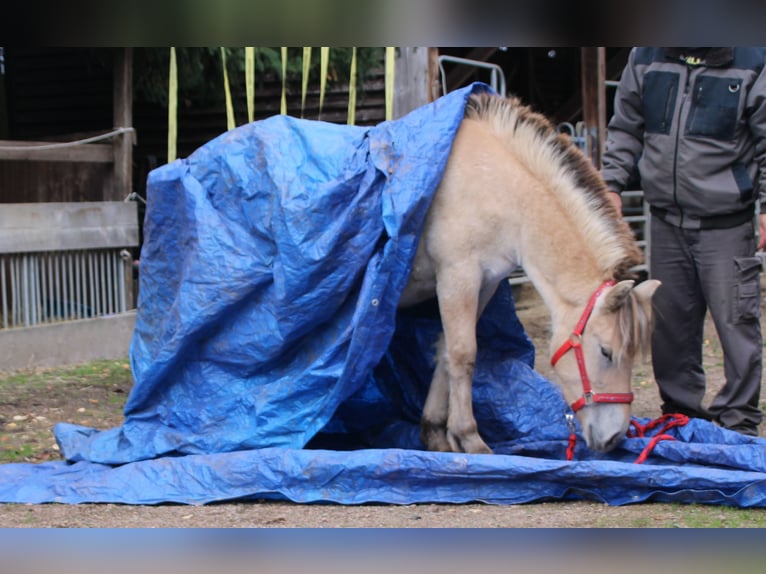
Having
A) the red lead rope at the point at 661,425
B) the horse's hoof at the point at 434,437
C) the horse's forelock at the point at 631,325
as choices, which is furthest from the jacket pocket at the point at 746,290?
the horse's hoof at the point at 434,437

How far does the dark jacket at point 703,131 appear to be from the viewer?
14.7ft

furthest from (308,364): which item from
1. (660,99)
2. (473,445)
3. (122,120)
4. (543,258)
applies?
(122,120)

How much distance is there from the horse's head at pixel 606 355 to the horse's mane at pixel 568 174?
6.0 inches

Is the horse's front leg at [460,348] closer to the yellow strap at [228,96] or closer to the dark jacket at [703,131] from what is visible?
the dark jacket at [703,131]

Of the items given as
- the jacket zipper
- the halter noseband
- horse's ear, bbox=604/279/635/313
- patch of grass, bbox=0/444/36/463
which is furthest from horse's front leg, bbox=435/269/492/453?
patch of grass, bbox=0/444/36/463

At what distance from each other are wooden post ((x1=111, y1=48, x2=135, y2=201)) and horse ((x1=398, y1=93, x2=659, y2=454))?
3.80m

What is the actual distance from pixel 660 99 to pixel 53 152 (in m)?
4.48

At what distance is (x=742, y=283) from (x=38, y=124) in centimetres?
785

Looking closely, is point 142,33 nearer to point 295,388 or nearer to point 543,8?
point 543,8

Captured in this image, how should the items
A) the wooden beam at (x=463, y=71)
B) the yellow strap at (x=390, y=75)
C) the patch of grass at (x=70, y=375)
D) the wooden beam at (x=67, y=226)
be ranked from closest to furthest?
the patch of grass at (x=70, y=375) → the wooden beam at (x=67, y=226) → the yellow strap at (x=390, y=75) → the wooden beam at (x=463, y=71)

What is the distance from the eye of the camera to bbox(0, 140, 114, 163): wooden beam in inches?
261

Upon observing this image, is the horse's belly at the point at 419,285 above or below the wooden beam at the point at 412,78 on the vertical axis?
below

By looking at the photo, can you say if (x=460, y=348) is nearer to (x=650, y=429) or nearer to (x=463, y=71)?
(x=650, y=429)

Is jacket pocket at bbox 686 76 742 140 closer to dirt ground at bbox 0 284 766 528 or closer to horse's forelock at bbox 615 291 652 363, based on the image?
horse's forelock at bbox 615 291 652 363
